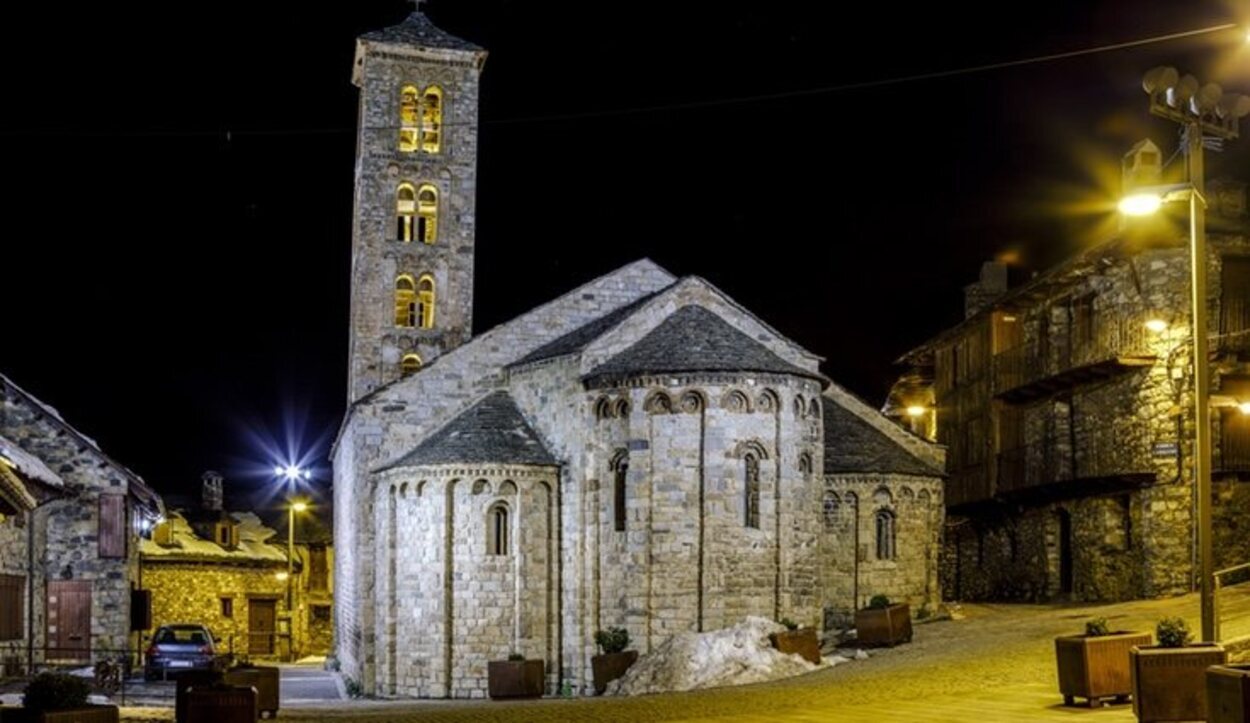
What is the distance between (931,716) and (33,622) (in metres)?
24.9

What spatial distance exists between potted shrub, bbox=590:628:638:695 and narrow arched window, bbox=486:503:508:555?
3834mm

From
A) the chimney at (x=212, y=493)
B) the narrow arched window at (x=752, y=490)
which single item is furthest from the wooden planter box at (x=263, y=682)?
the chimney at (x=212, y=493)

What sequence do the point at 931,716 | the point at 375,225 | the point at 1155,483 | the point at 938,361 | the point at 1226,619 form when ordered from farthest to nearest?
the point at 938,361
the point at 375,225
the point at 1155,483
the point at 1226,619
the point at 931,716

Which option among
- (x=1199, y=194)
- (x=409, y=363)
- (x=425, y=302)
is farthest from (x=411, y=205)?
(x=1199, y=194)

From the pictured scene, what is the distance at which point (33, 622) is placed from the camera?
34.2 metres

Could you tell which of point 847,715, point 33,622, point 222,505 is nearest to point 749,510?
point 847,715

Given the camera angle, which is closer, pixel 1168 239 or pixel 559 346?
pixel 1168 239

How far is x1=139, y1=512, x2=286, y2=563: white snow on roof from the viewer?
52656 mm

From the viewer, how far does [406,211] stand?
4278 centimetres

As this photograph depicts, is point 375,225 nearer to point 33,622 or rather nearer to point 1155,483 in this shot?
point 33,622

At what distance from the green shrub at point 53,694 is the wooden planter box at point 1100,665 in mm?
10263

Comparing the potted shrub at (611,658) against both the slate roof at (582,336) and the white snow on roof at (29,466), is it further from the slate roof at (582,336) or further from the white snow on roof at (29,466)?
the white snow on roof at (29,466)

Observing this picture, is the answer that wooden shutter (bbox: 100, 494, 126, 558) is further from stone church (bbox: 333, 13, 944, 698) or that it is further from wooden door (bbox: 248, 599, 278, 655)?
wooden door (bbox: 248, 599, 278, 655)

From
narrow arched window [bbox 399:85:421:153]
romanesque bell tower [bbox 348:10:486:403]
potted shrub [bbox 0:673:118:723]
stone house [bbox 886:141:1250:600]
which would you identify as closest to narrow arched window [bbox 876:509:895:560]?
stone house [bbox 886:141:1250:600]
